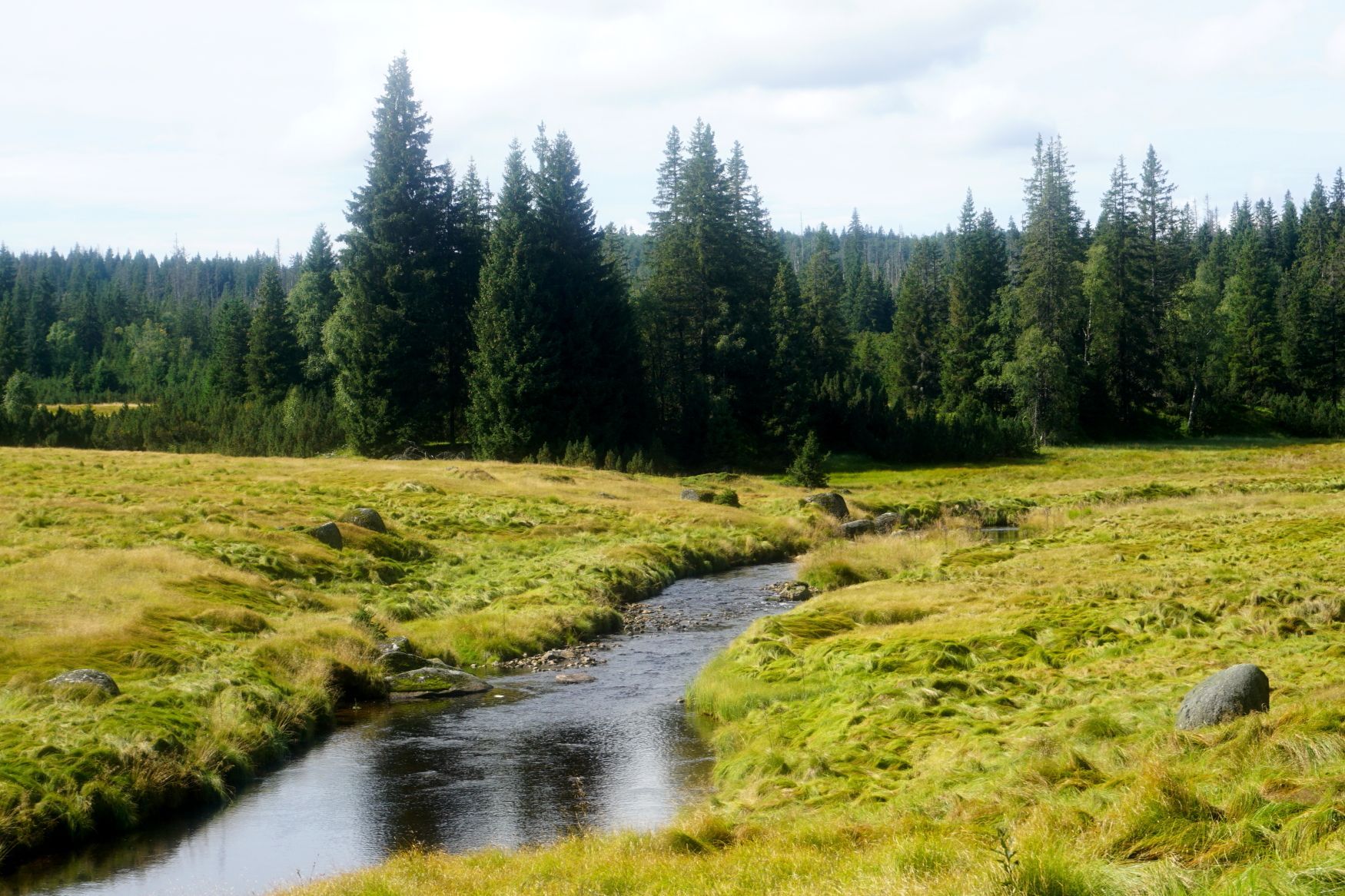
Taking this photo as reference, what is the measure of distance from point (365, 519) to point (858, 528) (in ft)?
68.7

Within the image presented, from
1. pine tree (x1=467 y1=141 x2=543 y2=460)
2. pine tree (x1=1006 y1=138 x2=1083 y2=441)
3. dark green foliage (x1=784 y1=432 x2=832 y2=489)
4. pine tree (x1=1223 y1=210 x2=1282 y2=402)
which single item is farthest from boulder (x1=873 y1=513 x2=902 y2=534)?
pine tree (x1=1223 y1=210 x2=1282 y2=402)

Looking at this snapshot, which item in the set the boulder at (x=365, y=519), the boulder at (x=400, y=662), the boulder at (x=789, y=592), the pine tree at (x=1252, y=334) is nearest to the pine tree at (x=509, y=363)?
the boulder at (x=365, y=519)

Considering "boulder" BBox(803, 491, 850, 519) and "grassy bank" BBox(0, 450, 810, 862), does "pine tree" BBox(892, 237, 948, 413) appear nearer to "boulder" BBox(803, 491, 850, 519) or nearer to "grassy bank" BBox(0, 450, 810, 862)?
"grassy bank" BBox(0, 450, 810, 862)

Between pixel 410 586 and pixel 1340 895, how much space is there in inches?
1161

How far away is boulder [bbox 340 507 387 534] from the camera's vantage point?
130 ft

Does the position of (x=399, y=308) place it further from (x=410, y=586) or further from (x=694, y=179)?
(x=410, y=586)

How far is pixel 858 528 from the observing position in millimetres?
47844

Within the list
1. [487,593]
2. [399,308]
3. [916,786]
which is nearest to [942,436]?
[399,308]

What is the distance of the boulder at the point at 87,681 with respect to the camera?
18.9 m

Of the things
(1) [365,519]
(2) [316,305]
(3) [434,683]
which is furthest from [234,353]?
(3) [434,683]

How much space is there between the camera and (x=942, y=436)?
264ft

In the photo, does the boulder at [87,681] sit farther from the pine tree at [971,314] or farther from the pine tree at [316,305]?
the pine tree at [971,314]

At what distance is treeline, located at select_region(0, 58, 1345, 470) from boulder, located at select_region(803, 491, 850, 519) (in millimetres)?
17314

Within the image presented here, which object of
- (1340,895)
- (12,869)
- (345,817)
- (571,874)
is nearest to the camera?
(1340,895)
